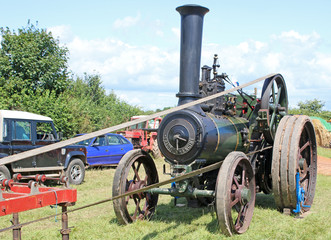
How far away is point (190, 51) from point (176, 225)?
2553 mm

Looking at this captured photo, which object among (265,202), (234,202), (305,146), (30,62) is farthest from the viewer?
(30,62)

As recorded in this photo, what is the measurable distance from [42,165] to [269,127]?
5812mm

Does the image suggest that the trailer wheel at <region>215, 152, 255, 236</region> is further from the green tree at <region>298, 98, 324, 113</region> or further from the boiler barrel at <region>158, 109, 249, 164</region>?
the green tree at <region>298, 98, 324, 113</region>

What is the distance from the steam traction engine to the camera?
17.8ft

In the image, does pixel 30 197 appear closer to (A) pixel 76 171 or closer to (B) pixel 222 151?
(B) pixel 222 151

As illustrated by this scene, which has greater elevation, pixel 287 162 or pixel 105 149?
pixel 287 162

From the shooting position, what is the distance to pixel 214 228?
5.49m

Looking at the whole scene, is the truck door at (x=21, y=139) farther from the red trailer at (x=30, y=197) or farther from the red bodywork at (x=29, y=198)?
the red bodywork at (x=29, y=198)

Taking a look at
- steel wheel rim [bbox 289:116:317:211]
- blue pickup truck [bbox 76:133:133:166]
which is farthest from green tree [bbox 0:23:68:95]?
steel wheel rim [bbox 289:116:317:211]

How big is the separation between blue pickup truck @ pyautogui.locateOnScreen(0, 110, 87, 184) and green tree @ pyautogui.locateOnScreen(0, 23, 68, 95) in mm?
6313

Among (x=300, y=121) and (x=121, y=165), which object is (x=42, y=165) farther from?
(x=300, y=121)

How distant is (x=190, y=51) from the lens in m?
5.66

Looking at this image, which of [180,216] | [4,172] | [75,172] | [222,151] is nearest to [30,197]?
[222,151]

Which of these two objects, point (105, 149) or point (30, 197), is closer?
point (30, 197)
